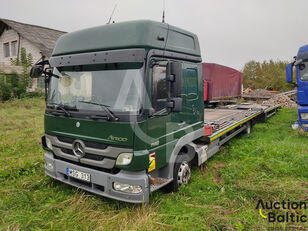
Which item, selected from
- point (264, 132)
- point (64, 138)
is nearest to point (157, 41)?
point (64, 138)

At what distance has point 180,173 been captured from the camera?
393cm

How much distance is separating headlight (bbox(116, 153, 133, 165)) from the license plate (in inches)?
22.3

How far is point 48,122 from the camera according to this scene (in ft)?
12.3

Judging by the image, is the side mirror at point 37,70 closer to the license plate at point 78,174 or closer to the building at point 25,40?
the license plate at point 78,174

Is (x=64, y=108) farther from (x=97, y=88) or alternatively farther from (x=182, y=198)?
(x=182, y=198)

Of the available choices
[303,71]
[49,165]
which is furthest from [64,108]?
[303,71]

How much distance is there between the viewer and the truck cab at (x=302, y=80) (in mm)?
7098

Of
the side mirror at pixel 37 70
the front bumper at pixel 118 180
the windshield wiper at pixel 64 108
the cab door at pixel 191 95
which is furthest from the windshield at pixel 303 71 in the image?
the side mirror at pixel 37 70

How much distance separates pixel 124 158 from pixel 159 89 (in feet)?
3.50

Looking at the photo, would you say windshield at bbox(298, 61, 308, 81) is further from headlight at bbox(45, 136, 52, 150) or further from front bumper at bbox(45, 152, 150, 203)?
headlight at bbox(45, 136, 52, 150)

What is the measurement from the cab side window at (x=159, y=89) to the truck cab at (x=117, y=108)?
0.01m

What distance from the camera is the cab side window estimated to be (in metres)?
3.14

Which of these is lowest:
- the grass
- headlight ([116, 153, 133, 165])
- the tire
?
the grass

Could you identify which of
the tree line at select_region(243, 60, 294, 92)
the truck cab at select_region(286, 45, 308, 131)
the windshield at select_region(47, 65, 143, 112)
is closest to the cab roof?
the windshield at select_region(47, 65, 143, 112)
